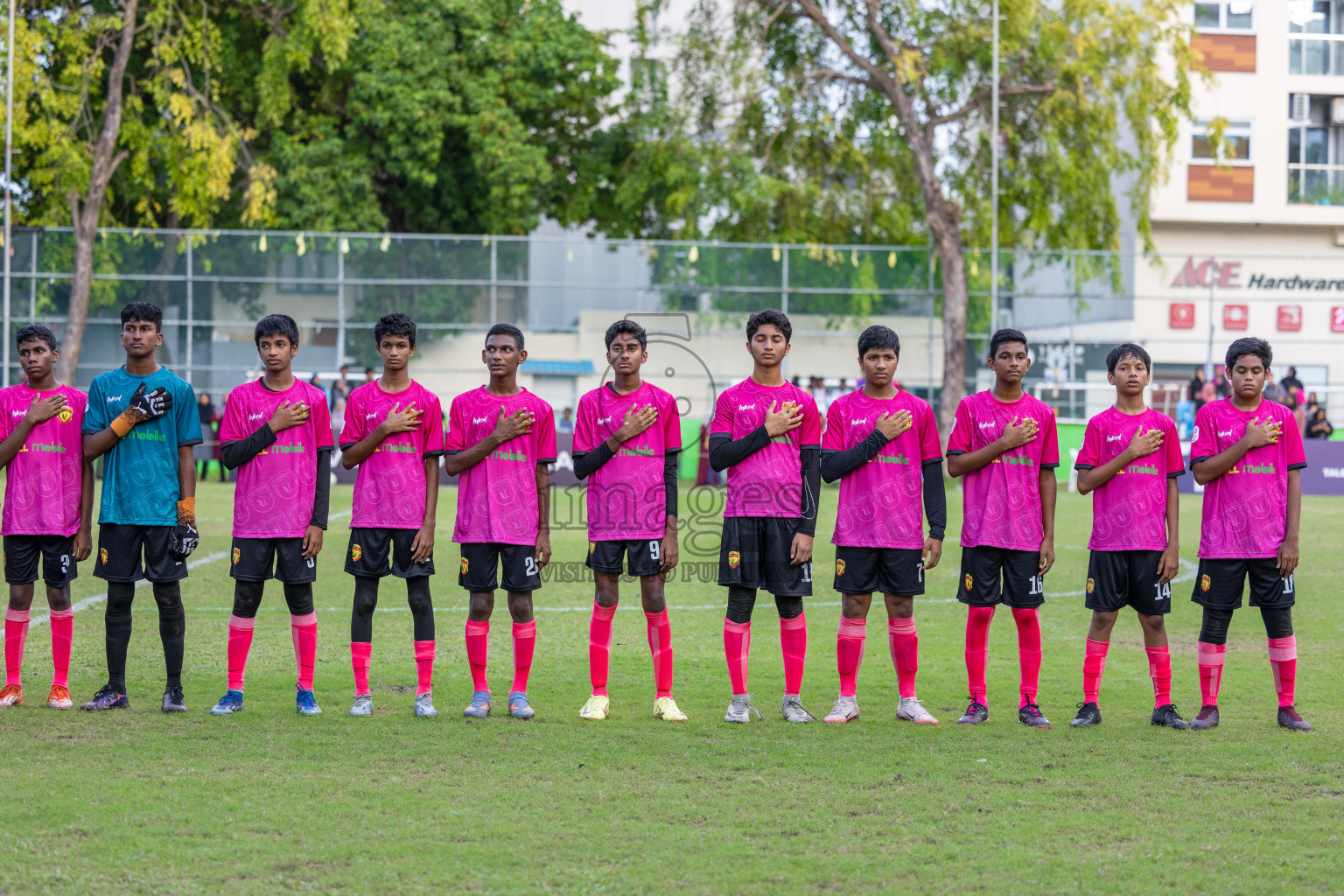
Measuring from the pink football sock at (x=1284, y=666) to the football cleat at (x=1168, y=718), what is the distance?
0.49 meters

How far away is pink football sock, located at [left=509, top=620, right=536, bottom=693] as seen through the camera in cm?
668

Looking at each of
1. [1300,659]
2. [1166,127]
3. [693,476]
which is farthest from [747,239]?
[1300,659]

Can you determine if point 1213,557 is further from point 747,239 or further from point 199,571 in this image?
point 747,239

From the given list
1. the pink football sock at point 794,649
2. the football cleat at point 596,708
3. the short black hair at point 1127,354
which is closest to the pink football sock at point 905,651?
the pink football sock at point 794,649

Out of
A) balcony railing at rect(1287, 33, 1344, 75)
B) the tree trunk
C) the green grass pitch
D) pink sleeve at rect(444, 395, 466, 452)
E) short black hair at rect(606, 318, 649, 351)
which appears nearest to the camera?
the green grass pitch

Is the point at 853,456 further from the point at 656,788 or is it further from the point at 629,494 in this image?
the point at 656,788

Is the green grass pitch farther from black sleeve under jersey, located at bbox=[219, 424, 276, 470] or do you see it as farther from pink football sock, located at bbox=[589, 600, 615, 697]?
black sleeve under jersey, located at bbox=[219, 424, 276, 470]

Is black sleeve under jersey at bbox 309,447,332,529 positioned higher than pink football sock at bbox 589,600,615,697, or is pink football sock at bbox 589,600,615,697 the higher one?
black sleeve under jersey at bbox 309,447,332,529

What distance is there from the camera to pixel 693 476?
24516 millimetres

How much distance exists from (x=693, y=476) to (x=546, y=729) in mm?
18253

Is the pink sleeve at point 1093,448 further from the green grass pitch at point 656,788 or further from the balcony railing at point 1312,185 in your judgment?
the balcony railing at point 1312,185

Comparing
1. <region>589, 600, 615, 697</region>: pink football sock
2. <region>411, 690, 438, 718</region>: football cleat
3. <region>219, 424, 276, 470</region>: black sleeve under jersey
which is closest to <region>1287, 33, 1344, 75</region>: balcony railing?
<region>589, 600, 615, 697</region>: pink football sock

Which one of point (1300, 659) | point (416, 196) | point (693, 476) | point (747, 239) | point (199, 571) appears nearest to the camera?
point (1300, 659)

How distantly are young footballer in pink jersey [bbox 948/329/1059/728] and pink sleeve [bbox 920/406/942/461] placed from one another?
0.08m
